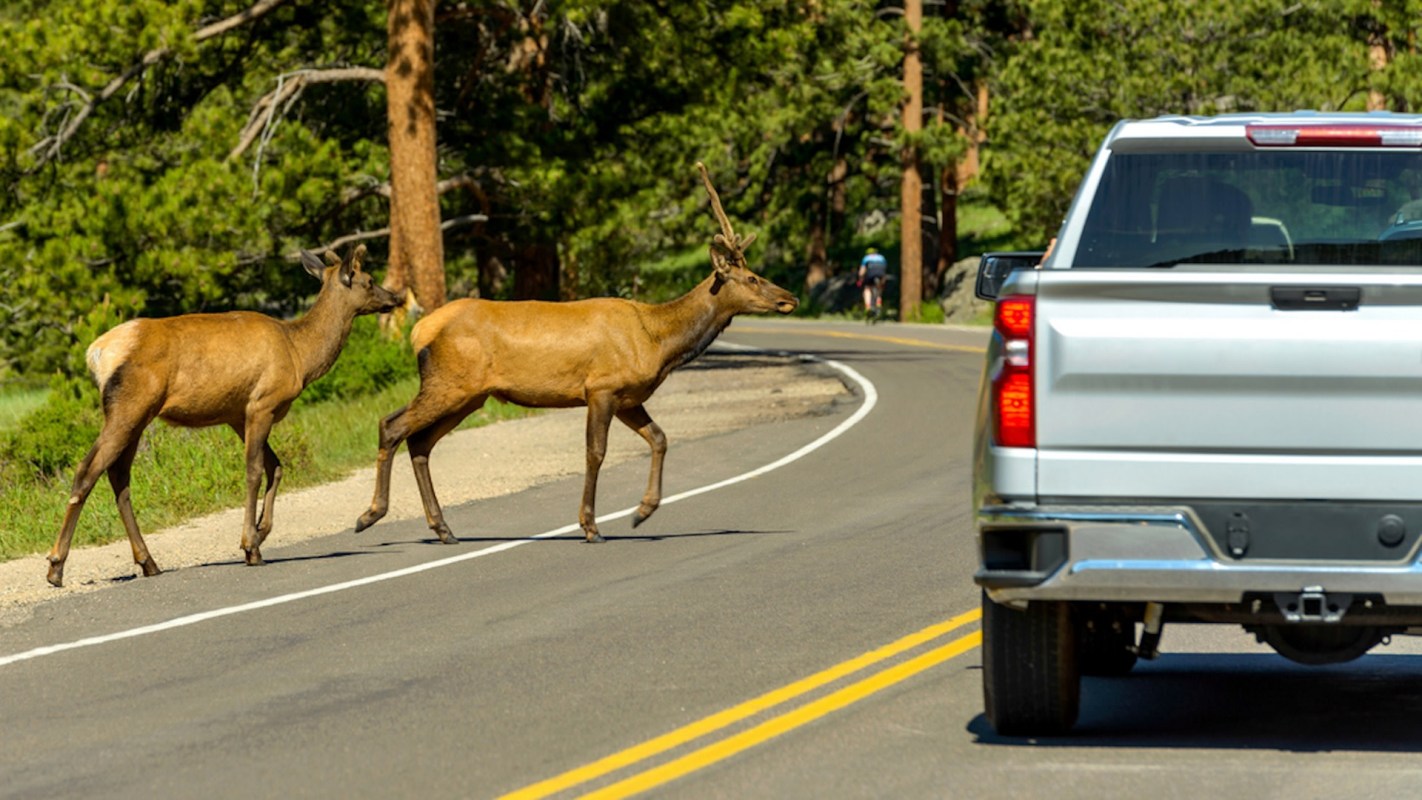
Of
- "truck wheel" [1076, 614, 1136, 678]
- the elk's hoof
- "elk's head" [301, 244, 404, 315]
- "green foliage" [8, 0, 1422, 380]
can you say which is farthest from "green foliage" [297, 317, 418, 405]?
"truck wheel" [1076, 614, 1136, 678]

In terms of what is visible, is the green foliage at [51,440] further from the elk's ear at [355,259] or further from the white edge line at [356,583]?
the elk's ear at [355,259]

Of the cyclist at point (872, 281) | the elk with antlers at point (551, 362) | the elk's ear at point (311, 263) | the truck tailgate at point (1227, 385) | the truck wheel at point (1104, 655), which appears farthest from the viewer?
the cyclist at point (872, 281)

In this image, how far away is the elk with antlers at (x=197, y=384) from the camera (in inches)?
512

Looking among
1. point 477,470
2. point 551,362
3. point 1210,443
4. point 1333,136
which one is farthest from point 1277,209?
point 477,470

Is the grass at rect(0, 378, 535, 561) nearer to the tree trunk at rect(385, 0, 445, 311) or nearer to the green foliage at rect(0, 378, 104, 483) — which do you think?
the green foliage at rect(0, 378, 104, 483)

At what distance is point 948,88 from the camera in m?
62.1

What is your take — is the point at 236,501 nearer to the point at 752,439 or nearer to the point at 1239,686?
the point at 752,439

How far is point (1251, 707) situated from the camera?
28.9ft

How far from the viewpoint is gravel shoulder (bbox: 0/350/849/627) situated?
545 inches

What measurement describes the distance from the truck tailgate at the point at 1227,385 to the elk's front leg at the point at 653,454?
7.52 m

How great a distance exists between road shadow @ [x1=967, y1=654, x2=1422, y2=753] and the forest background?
9640mm

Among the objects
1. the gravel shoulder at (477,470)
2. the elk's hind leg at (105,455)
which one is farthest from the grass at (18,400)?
the elk's hind leg at (105,455)

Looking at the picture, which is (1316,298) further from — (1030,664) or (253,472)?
(253,472)

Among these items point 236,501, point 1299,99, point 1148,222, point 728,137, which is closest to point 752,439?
point 236,501
